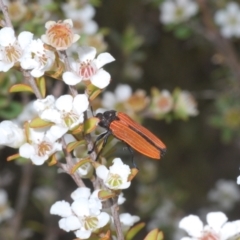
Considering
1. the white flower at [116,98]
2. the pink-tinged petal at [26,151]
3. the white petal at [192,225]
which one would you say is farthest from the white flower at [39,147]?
the white flower at [116,98]

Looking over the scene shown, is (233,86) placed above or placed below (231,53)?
below

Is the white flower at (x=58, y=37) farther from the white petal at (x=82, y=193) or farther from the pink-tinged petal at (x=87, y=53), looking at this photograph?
the white petal at (x=82, y=193)

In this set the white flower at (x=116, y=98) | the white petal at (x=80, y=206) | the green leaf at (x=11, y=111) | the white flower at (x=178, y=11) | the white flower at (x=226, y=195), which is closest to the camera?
the white petal at (x=80, y=206)

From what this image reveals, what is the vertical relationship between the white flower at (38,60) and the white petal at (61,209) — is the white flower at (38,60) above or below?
above

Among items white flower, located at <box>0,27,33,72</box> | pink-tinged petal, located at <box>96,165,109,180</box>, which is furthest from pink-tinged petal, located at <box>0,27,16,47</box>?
pink-tinged petal, located at <box>96,165,109,180</box>

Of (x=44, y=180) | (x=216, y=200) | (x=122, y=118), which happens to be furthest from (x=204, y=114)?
(x=122, y=118)

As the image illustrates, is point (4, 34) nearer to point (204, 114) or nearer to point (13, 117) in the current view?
point (13, 117)

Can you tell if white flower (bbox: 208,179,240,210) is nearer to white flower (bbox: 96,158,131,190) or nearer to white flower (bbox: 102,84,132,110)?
white flower (bbox: 102,84,132,110)
